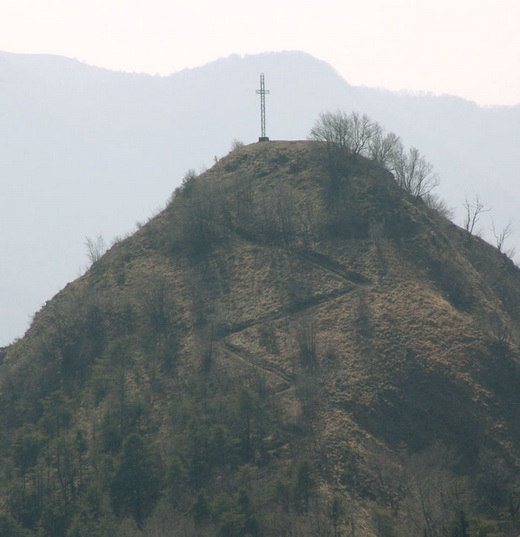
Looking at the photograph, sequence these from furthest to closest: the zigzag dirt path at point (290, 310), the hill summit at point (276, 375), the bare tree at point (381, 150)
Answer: the bare tree at point (381, 150) < the zigzag dirt path at point (290, 310) < the hill summit at point (276, 375)

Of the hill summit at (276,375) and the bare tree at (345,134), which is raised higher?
the bare tree at (345,134)

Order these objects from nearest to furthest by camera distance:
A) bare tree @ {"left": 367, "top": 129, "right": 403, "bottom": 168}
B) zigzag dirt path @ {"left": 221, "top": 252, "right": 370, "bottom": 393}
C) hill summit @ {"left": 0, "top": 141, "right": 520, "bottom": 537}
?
hill summit @ {"left": 0, "top": 141, "right": 520, "bottom": 537}
zigzag dirt path @ {"left": 221, "top": 252, "right": 370, "bottom": 393}
bare tree @ {"left": 367, "top": 129, "right": 403, "bottom": 168}

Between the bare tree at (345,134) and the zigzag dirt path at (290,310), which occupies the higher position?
the bare tree at (345,134)

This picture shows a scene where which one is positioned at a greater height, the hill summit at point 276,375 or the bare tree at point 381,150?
the bare tree at point 381,150

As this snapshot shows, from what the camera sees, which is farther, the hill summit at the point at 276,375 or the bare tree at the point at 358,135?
the bare tree at the point at 358,135

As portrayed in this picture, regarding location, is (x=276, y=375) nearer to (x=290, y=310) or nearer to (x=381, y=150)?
(x=290, y=310)

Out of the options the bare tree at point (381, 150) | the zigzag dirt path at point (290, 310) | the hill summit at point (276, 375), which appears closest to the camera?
the hill summit at point (276, 375)

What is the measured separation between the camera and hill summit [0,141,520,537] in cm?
5278

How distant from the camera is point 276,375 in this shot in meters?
64.9

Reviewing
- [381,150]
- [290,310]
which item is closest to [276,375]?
[290,310]

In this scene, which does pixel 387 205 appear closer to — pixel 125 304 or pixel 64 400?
pixel 125 304

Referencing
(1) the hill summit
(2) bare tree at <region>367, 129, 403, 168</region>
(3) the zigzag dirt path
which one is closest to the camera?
(1) the hill summit

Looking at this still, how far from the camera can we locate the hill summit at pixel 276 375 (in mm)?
52781

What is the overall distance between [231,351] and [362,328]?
38.8 ft
